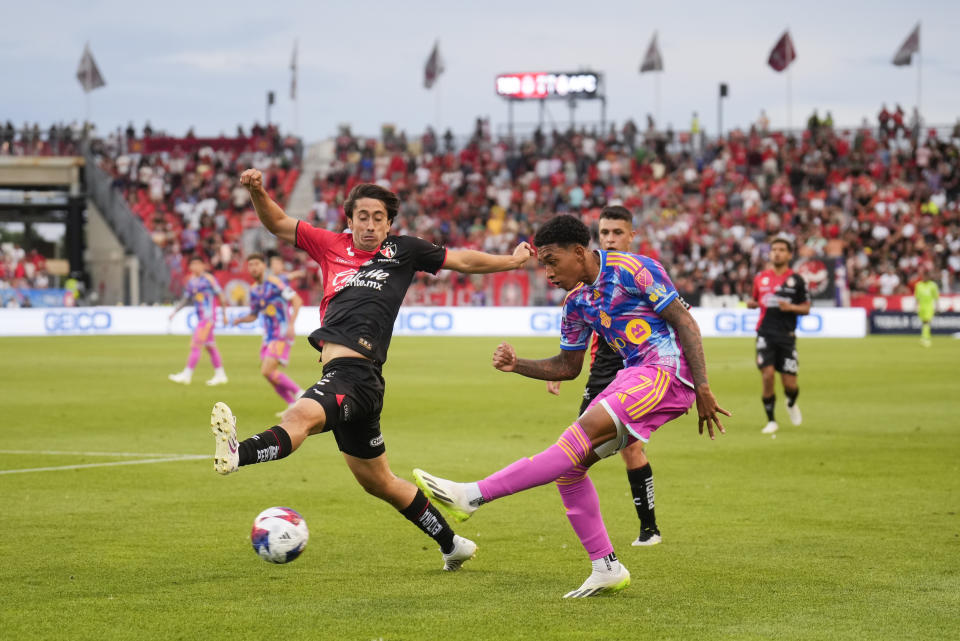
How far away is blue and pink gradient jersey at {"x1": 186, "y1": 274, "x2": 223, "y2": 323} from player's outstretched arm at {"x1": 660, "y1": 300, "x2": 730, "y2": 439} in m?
18.5

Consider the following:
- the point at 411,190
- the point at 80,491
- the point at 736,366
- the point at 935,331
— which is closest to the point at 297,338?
the point at 411,190

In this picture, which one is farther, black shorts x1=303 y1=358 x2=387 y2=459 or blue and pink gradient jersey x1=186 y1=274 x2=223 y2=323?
blue and pink gradient jersey x1=186 y1=274 x2=223 y2=323

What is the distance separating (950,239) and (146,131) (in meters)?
35.4

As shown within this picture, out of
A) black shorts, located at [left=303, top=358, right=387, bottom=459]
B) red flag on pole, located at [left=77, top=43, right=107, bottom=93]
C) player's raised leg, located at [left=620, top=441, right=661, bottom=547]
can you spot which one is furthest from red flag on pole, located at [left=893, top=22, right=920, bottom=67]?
black shorts, located at [left=303, top=358, right=387, bottom=459]

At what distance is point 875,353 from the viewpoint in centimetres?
3275

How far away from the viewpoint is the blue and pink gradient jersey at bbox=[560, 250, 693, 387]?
711 cm

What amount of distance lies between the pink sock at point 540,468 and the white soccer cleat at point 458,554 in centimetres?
111

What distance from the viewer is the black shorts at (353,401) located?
22.7 ft

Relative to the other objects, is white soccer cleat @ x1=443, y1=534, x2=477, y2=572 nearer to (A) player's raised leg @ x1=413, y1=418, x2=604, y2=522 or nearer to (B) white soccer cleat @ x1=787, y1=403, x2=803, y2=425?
(A) player's raised leg @ x1=413, y1=418, x2=604, y2=522

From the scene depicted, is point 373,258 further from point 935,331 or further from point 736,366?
point 935,331

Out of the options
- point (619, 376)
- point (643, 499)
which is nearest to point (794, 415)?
point (643, 499)

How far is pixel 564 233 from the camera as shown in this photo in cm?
695

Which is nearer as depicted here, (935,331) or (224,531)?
(224,531)

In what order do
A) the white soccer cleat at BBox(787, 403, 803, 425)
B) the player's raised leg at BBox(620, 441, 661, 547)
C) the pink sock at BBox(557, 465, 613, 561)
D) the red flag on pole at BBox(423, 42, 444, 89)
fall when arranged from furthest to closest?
the red flag on pole at BBox(423, 42, 444, 89)
the white soccer cleat at BBox(787, 403, 803, 425)
the player's raised leg at BBox(620, 441, 661, 547)
the pink sock at BBox(557, 465, 613, 561)
